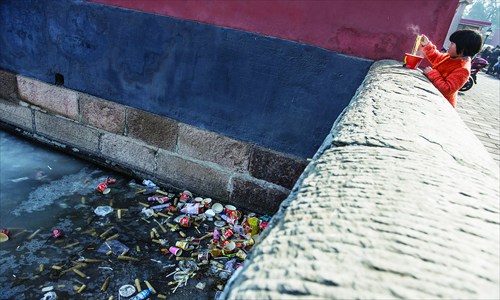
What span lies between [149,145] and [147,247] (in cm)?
142

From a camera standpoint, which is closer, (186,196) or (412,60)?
(412,60)

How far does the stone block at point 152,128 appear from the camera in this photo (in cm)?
406

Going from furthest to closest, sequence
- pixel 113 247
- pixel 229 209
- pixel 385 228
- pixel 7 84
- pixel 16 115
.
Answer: pixel 16 115, pixel 7 84, pixel 229 209, pixel 113 247, pixel 385 228

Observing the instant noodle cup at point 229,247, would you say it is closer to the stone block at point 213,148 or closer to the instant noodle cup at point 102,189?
the stone block at point 213,148

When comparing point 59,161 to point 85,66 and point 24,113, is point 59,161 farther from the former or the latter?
point 85,66

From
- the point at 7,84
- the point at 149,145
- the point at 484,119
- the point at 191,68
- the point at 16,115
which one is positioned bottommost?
the point at 16,115

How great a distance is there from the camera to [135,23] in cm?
387

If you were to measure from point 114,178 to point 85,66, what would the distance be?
1.53 metres

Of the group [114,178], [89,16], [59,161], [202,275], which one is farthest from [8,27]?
[202,275]

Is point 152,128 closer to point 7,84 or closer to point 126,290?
point 126,290

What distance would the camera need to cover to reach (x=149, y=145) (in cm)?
423

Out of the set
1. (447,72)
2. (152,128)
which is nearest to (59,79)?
(152,128)

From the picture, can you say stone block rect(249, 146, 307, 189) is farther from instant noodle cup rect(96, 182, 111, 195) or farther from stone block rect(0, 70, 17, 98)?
stone block rect(0, 70, 17, 98)

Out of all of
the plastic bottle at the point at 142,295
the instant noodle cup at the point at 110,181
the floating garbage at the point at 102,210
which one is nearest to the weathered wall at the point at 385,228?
the plastic bottle at the point at 142,295
